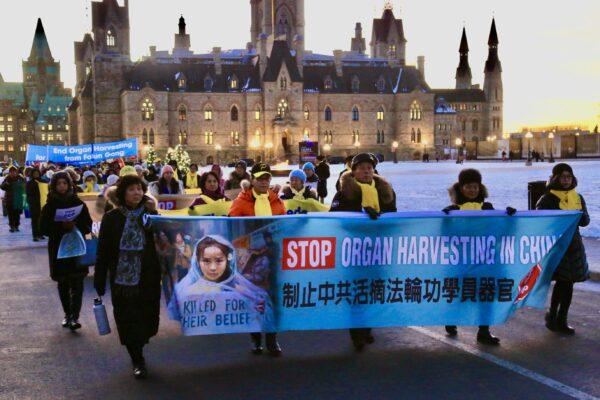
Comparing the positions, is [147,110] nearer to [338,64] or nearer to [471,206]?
[338,64]

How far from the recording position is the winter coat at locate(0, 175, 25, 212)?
1973cm

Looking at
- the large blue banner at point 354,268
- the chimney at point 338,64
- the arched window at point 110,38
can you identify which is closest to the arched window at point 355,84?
the chimney at point 338,64

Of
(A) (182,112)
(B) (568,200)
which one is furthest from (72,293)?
(A) (182,112)

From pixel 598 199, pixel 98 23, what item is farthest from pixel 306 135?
pixel 598 199

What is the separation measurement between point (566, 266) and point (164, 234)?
14.1 ft

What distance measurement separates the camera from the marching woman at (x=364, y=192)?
7.34 m

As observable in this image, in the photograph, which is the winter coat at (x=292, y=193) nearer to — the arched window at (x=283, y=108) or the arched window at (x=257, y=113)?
the arched window at (x=283, y=108)

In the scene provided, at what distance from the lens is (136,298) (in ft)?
20.5

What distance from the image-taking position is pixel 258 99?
3514 inches

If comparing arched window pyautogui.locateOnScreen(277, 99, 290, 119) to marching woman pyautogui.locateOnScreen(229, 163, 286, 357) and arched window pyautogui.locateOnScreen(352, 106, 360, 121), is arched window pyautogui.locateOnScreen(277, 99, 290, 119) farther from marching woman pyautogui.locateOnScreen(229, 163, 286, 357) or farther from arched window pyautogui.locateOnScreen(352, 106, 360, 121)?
marching woman pyautogui.locateOnScreen(229, 163, 286, 357)

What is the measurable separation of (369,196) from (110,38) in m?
97.3

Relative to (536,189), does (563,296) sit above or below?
below

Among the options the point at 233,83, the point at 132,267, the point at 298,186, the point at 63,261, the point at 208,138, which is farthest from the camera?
the point at 233,83

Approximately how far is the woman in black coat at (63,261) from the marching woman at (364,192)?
3.16m
